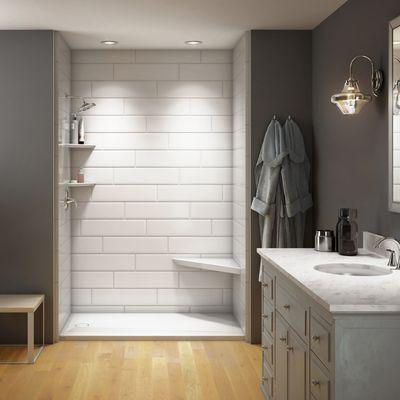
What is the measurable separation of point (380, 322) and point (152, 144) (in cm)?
402

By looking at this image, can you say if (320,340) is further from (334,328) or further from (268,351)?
(268,351)

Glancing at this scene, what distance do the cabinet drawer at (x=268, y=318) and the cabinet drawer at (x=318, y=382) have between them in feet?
3.14

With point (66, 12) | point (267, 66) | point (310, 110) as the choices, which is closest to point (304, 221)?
point (310, 110)

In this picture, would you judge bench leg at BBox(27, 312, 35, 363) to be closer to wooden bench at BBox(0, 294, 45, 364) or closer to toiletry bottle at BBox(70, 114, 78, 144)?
wooden bench at BBox(0, 294, 45, 364)

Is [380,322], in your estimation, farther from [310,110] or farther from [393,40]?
[310,110]

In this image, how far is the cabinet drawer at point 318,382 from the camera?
2.56m

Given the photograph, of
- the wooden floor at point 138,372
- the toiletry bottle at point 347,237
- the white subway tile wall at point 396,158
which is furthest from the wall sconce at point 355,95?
the wooden floor at point 138,372

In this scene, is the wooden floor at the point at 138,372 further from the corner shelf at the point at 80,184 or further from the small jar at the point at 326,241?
the corner shelf at the point at 80,184

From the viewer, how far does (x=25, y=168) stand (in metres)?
5.38

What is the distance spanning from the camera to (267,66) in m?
5.41

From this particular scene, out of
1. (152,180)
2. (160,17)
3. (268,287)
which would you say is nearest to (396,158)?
(268,287)

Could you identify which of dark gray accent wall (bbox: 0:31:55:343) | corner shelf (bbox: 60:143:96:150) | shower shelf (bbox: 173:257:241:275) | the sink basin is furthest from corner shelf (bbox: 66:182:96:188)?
the sink basin

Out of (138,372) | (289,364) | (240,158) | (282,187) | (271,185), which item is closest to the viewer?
(289,364)

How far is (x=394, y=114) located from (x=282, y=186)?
1808 mm
